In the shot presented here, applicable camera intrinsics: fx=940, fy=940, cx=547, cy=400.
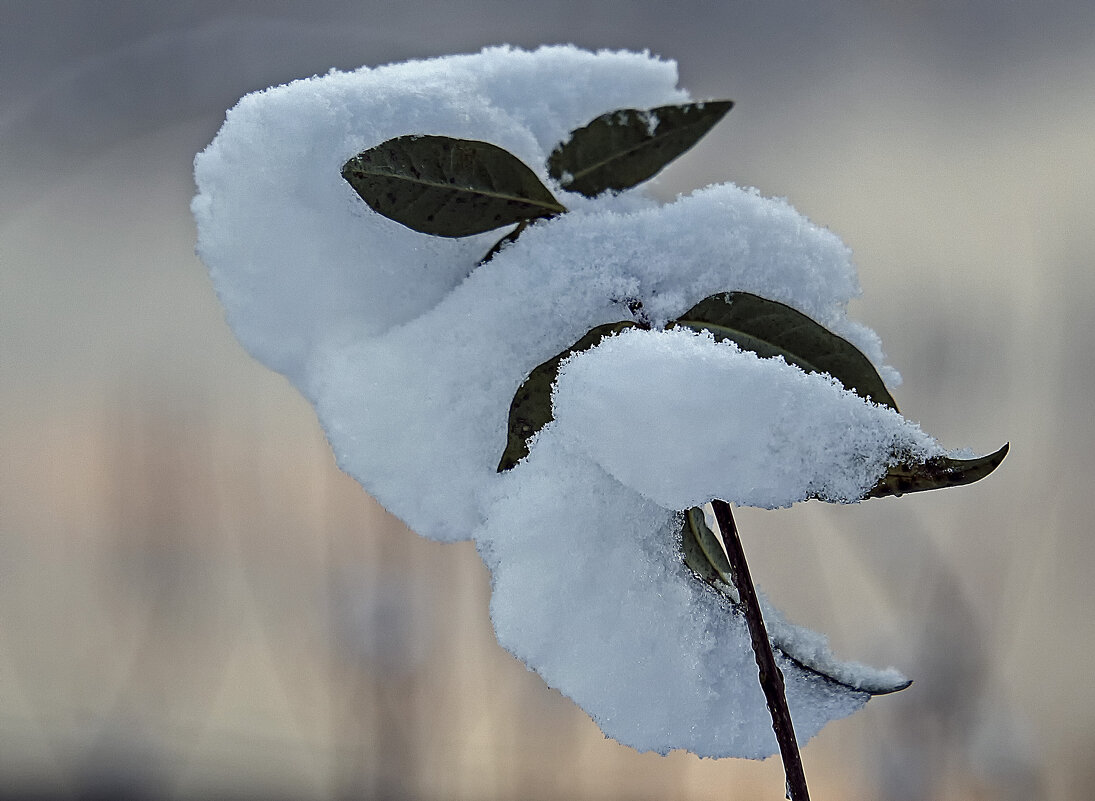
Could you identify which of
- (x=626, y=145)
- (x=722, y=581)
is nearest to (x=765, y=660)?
(x=722, y=581)

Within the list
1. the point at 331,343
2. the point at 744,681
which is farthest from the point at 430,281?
the point at 744,681

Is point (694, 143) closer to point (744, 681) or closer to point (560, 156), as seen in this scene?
point (560, 156)

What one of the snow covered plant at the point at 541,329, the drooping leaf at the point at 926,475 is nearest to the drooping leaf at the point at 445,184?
the snow covered plant at the point at 541,329

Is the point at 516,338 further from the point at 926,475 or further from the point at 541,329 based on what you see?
the point at 926,475

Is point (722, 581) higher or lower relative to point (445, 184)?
lower

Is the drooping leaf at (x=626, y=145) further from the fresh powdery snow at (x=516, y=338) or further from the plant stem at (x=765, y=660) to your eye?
the plant stem at (x=765, y=660)
